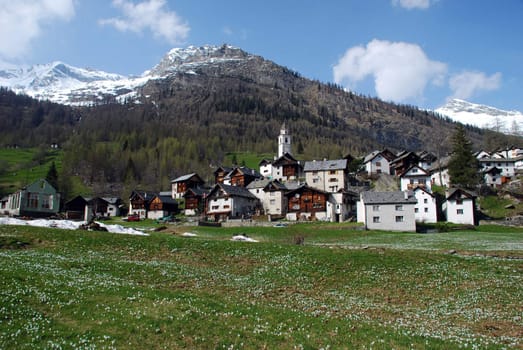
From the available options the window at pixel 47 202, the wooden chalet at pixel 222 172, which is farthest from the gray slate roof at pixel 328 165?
the window at pixel 47 202

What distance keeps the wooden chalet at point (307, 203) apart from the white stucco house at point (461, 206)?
26.0 m

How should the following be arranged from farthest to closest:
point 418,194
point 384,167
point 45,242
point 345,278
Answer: point 384,167, point 418,194, point 45,242, point 345,278

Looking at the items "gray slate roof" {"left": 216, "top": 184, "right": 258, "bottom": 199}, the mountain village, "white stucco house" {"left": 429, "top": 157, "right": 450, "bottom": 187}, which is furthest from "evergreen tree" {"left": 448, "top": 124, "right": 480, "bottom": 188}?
"gray slate roof" {"left": 216, "top": 184, "right": 258, "bottom": 199}

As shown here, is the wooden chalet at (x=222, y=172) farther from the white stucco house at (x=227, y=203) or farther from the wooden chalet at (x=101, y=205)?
the white stucco house at (x=227, y=203)

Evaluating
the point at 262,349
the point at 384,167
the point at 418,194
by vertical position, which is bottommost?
the point at 262,349

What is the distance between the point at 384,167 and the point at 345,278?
107 m

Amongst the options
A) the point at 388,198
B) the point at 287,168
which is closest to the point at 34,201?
the point at 287,168

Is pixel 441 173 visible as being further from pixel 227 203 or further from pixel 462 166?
pixel 227 203

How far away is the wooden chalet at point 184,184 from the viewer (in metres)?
140

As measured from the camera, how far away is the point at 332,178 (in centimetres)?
11262

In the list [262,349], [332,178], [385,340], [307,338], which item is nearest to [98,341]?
[262,349]

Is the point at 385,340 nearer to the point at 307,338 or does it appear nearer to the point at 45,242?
the point at 307,338

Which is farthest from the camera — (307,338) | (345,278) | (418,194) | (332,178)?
(332,178)

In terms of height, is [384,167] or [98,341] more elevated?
[384,167]
